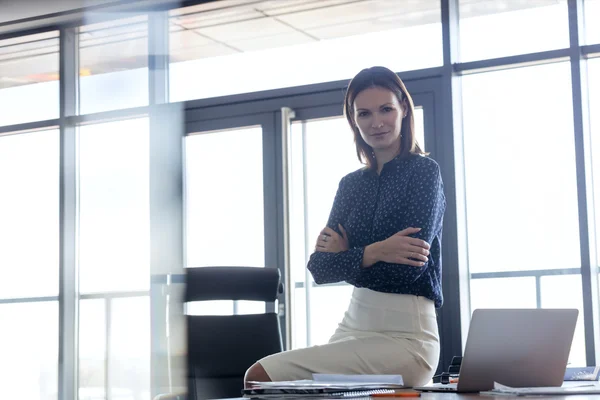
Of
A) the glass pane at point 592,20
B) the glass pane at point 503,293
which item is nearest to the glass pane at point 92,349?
the glass pane at point 503,293

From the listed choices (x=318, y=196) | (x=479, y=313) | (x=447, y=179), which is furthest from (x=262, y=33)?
(x=479, y=313)

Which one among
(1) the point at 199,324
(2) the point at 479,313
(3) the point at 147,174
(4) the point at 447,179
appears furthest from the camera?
(3) the point at 147,174

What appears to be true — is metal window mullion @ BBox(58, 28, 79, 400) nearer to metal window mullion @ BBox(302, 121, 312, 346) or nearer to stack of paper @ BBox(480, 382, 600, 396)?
metal window mullion @ BBox(302, 121, 312, 346)

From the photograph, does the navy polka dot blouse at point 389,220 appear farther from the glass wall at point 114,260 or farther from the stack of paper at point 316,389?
the glass wall at point 114,260

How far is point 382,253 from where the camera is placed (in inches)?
81.2

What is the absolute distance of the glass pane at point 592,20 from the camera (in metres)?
4.17

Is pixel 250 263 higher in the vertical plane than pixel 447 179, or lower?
lower

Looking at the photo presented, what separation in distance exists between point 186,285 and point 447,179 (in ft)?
5.30

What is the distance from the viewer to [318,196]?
4562 mm

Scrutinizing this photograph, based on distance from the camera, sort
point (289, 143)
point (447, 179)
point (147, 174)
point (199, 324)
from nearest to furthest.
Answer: point (199, 324) < point (447, 179) < point (289, 143) < point (147, 174)

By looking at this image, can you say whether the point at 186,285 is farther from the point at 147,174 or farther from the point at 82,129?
the point at 82,129

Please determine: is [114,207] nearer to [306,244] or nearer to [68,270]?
[68,270]

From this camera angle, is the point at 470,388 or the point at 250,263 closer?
the point at 470,388

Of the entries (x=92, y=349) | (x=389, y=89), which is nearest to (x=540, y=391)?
(x=389, y=89)
